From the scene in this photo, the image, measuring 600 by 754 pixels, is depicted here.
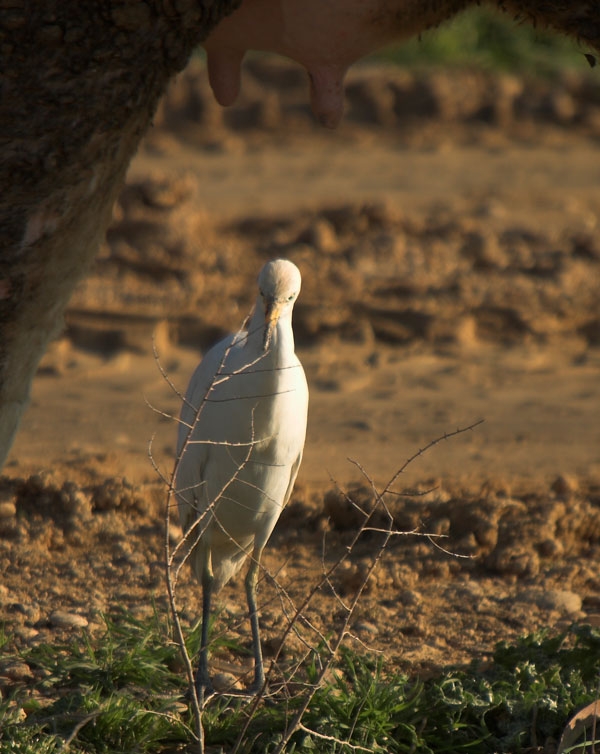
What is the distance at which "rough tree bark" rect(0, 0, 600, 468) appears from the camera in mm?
2824

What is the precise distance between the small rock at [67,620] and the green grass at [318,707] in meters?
0.26

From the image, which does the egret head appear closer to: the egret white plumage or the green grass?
the egret white plumage

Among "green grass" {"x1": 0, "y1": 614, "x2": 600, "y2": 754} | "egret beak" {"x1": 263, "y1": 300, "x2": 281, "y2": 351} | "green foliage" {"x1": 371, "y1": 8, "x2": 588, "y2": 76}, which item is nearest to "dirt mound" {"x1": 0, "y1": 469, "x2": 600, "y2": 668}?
"green grass" {"x1": 0, "y1": 614, "x2": 600, "y2": 754}

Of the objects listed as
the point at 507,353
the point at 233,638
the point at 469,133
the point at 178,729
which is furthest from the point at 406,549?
the point at 469,133

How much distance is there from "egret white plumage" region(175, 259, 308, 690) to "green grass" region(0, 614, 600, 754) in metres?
0.26

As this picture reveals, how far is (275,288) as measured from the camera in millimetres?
3824

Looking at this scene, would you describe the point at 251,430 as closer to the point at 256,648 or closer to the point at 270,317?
the point at 270,317

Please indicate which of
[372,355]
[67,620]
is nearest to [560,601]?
[67,620]

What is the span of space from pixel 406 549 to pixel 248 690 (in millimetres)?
1327

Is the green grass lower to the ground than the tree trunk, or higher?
lower

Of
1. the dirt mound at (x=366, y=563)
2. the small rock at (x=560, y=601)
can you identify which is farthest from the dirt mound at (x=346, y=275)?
the small rock at (x=560, y=601)

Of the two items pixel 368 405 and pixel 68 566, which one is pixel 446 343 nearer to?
pixel 368 405

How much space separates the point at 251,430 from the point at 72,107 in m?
1.33

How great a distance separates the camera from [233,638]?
4484 millimetres
